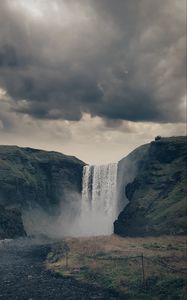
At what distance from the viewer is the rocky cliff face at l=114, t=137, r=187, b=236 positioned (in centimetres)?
8567

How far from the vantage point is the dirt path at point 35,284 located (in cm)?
4353

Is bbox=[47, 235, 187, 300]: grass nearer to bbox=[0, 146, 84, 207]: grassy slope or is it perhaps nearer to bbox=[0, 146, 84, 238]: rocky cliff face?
bbox=[0, 146, 84, 207]: grassy slope

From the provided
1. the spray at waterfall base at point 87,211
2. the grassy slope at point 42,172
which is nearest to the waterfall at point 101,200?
the spray at waterfall base at point 87,211

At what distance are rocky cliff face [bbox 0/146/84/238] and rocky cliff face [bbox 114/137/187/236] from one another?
3845cm

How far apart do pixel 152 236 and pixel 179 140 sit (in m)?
51.5

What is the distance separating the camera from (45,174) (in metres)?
160

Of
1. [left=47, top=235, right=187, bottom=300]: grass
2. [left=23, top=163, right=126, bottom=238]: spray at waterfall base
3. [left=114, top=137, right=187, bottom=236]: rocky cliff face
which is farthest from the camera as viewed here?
[left=23, top=163, right=126, bottom=238]: spray at waterfall base

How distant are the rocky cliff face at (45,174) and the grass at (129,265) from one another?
75.7 m

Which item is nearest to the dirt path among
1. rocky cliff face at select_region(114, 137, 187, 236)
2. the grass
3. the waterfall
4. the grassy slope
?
the grass

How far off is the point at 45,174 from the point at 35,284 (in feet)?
369

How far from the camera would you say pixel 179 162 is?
113 meters

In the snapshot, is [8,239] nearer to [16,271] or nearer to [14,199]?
[14,199]

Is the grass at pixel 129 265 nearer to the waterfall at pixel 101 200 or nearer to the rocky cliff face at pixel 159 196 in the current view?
the rocky cliff face at pixel 159 196

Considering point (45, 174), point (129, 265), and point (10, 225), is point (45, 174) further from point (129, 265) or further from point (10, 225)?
point (129, 265)
